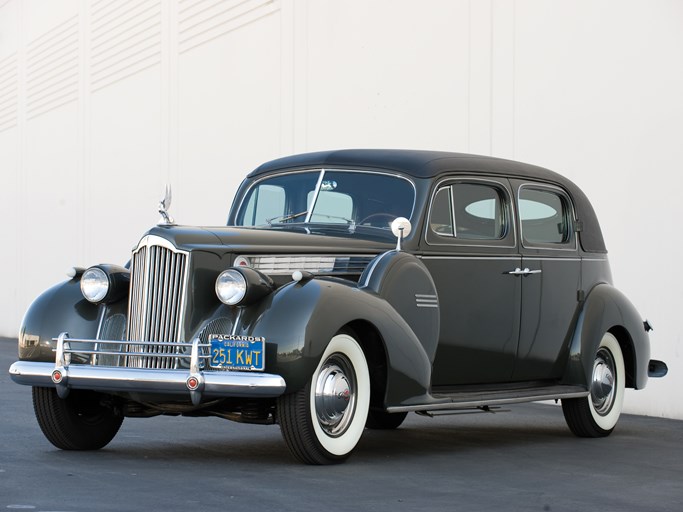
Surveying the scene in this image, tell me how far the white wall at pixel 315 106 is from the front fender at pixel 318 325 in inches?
176

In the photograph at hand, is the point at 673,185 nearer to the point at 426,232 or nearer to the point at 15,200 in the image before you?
the point at 426,232

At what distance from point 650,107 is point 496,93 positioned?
76.5 inches

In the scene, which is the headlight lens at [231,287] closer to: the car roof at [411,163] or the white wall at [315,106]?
the car roof at [411,163]

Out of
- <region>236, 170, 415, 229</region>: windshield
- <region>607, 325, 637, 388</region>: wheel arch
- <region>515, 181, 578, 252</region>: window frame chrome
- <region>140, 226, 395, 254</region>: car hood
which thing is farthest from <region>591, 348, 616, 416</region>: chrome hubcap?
<region>140, 226, 395, 254</region>: car hood

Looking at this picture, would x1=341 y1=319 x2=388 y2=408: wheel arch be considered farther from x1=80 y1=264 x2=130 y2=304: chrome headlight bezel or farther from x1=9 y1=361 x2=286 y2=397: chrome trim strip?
x1=80 y1=264 x2=130 y2=304: chrome headlight bezel

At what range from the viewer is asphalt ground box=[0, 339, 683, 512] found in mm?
5602

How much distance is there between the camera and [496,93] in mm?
12594

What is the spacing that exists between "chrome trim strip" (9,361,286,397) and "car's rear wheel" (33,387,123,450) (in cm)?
35

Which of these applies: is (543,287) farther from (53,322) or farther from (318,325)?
(53,322)

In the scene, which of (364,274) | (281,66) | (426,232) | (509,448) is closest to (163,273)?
(364,274)

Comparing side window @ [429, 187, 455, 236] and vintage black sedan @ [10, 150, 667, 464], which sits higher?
side window @ [429, 187, 455, 236]

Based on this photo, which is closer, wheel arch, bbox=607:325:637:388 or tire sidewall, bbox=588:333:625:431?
tire sidewall, bbox=588:333:625:431

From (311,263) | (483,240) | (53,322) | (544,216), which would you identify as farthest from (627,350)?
(53,322)

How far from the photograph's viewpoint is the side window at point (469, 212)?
8.07 meters
